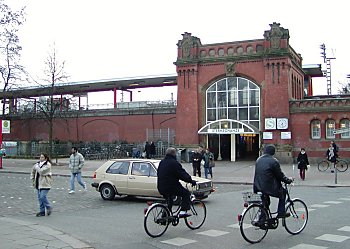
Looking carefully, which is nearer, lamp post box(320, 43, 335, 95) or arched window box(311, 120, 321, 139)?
arched window box(311, 120, 321, 139)

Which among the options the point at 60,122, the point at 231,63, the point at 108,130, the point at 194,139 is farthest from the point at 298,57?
the point at 60,122

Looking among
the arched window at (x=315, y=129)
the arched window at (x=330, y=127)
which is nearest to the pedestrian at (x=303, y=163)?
the arched window at (x=330, y=127)

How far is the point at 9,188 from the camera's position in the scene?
19422mm

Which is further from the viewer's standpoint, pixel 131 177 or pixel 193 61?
pixel 193 61

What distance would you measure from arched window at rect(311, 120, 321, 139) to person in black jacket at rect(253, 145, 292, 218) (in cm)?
2791

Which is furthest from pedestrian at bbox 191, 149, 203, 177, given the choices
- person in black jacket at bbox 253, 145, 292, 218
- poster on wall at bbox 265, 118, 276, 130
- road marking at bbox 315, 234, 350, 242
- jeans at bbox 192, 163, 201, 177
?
poster on wall at bbox 265, 118, 276, 130

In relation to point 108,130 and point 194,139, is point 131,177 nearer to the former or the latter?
point 194,139

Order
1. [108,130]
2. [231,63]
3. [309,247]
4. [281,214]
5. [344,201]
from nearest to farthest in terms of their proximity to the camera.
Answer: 1. [309,247]
2. [281,214]
3. [344,201]
4. [231,63]
5. [108,130]

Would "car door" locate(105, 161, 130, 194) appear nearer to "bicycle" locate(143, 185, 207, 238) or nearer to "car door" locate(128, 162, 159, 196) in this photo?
"car door" locate(128, 162, 159, 196)

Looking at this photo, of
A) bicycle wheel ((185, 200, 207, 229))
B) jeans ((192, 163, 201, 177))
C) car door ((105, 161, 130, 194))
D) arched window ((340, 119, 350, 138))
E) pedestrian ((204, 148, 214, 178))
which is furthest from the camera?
arched window ((340, 119, 350, 138))

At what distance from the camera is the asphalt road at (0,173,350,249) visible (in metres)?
8.49

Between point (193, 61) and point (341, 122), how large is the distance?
44.7ft

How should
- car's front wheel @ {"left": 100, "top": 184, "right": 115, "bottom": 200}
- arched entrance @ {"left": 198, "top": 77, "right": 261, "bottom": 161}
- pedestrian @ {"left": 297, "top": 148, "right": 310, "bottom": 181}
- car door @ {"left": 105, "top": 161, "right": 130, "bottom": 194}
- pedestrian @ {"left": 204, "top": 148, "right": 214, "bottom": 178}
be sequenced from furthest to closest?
arched entrance @ {"left": 198, "top": 77, "right": 261, "bottom": 161}
pedestrian @ {"left": 204, "top": 148, "right": 214, "bottom": 178}
pedestrian @ {"left": 297, "top": 148, "right": 310, "bottom": 181}
car's front wheel @ {"left": 100, "top": 184, "right": 115, "bottom": 200}
car door @ {"left": 105, "top": 161, "right": 130, "bottom": 194}

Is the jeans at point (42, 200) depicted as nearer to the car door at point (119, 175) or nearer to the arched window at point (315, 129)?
the car door at point (119, 175)
